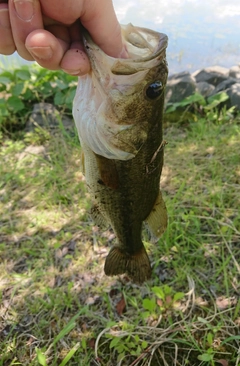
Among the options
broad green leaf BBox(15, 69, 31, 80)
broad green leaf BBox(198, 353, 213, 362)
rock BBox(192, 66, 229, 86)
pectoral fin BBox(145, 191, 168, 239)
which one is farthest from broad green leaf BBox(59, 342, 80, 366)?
rock BBox(192, 66, 229, 86)

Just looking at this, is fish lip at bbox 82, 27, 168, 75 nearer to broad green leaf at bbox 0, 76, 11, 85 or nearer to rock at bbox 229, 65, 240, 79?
broad green leaf at bbox 0, 76, 11, 85

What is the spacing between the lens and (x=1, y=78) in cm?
491

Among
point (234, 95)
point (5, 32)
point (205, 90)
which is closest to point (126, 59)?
point (5, 32)

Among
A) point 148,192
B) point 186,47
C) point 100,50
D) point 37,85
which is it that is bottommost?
point 186,47

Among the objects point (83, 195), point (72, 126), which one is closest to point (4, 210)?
point (83, 195)

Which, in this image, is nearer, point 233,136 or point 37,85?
point 233,136

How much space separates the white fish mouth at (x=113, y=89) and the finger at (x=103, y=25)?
33mm

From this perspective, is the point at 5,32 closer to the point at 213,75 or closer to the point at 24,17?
the point at 24,17

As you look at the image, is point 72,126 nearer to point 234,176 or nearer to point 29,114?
point 29,114

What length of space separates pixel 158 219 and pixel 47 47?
3.50 ft

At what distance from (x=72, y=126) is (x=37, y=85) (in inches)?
43.3

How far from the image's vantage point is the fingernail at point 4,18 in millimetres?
1188

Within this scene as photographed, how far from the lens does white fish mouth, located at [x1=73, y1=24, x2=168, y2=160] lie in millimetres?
1322

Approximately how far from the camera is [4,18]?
3.94 ft
